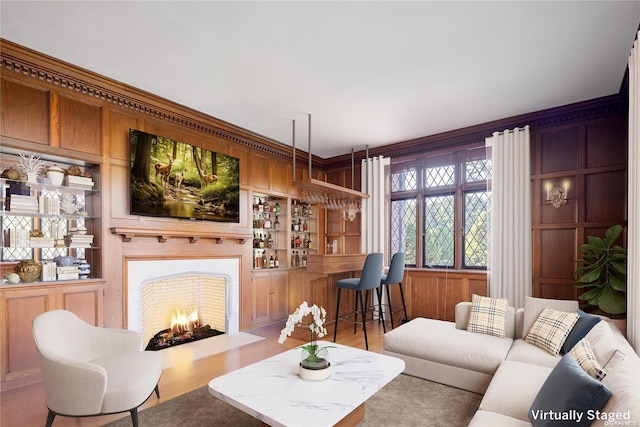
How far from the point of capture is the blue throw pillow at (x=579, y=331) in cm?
271

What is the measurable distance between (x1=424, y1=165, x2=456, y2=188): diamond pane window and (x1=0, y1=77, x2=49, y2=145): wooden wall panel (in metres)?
4.86

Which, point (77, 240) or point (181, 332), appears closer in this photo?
point (77, 240)

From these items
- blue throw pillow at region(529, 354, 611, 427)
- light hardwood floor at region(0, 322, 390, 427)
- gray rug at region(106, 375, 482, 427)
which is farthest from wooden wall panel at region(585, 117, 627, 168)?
light hardwood floor at region(0, 322, 390, 427)

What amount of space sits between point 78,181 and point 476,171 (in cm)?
501

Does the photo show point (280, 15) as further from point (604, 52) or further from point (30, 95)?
point (604, 52)

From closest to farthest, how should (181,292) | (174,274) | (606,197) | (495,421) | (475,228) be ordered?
(495,421) → (606,197) → (174,274) → (181,292) → (475,228)

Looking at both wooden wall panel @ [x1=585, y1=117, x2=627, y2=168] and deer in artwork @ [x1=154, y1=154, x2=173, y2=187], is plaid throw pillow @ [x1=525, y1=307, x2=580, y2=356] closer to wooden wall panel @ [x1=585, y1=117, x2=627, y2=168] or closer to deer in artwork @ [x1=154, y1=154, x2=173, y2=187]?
wooden wall panel @ [x1=585, y1=117, x2=627, y2=168]

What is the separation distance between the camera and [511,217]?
448 cm

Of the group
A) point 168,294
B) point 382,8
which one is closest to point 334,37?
point 382,8

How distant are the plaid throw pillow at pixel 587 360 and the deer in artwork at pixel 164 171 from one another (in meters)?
4.14

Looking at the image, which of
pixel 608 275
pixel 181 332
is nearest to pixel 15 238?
pixel 181 332

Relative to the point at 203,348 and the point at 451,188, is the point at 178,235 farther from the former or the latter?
the point at 451,188

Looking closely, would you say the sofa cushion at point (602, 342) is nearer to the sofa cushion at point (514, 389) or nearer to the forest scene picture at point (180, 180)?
the sofa cushion at point (514, 389)

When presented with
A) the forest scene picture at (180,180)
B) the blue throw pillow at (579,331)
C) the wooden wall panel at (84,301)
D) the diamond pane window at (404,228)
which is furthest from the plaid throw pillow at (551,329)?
the wooden wall panel at (84,301)
